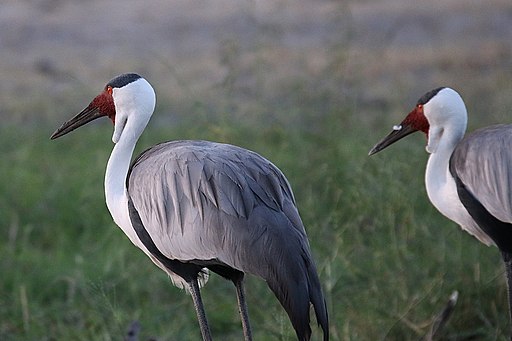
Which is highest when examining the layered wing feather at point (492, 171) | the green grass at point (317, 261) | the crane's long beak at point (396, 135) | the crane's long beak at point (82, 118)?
the crane's long beak at point (82, 118)

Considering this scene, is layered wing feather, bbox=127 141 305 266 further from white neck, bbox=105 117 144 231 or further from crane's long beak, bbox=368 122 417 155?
Result: crane's long beak, bbox=368 122 417 155

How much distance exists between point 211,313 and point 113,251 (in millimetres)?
892

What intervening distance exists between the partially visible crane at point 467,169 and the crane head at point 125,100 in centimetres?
131

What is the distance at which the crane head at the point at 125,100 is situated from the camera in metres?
4.71

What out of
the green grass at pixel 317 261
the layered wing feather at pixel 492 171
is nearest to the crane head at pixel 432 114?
the layered wing feather at pixel 492 171

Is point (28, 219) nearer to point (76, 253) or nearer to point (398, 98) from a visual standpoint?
point (76, 253)

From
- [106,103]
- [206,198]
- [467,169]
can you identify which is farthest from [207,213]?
[467,169]

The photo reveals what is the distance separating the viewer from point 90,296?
600 centimetres

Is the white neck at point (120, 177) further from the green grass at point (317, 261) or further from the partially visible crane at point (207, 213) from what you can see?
the green grass at point (317, 261)

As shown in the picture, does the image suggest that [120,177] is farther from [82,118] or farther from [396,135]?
[396,135]

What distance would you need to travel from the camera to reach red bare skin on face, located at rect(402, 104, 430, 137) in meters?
5.43

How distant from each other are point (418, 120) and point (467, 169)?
371 mm

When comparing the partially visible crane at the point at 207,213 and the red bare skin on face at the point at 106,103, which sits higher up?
the red bare skin on face at the point at 106,103

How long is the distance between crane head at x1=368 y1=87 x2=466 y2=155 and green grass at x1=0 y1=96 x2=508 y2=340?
1.47 feet
